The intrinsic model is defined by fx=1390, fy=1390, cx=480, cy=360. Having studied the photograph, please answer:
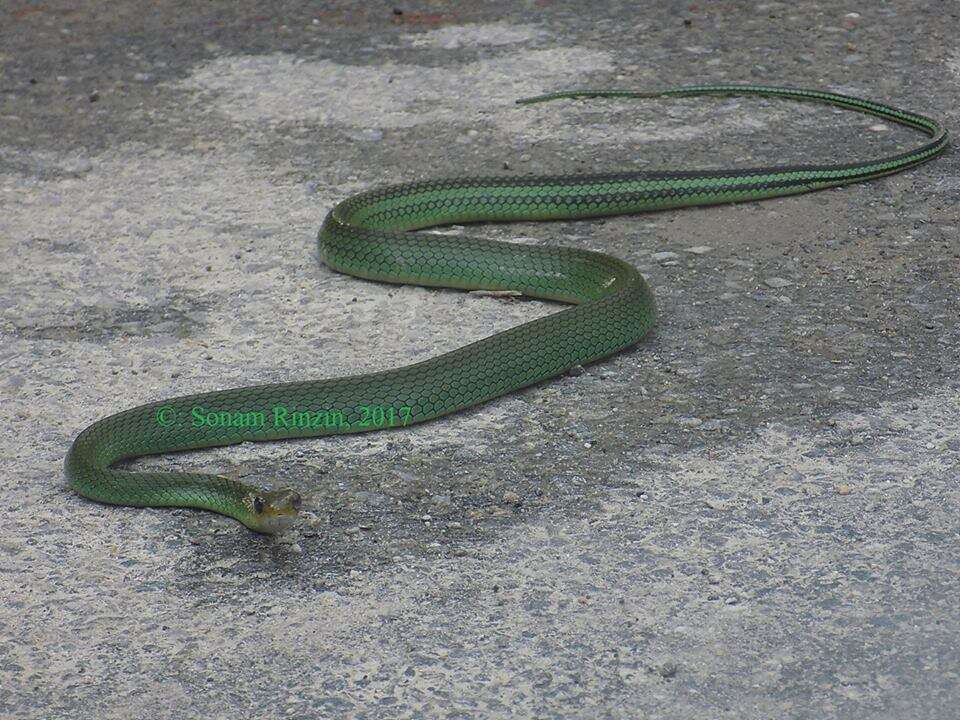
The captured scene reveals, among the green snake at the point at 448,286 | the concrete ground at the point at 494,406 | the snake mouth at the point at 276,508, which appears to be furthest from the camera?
the green snake at the point at 448,286

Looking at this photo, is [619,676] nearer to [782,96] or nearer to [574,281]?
[574,281]

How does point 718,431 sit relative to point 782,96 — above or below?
below

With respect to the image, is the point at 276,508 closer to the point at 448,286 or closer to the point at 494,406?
the point at 494,406

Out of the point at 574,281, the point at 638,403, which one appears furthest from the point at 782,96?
the point at 638,403

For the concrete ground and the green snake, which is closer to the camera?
the concrete ground

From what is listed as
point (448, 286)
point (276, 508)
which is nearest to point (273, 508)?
point (276, 508)
